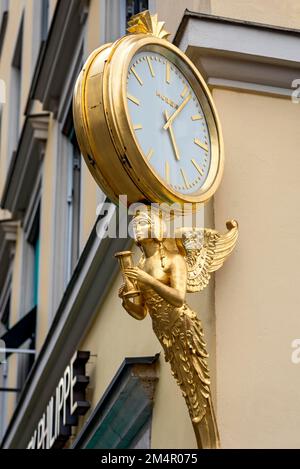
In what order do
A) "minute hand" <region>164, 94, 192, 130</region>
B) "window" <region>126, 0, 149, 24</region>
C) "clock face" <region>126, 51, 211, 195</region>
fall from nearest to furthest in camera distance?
1. "clock face" <region>126, 51, 211, 195</region>
2. "minute hand" <region>164, 94, 192, 130</region>
3. "window" <region>126, 0, 149, 24</region>

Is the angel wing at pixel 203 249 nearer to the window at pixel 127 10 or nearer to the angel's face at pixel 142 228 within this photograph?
the angel's face at pixel 142 228

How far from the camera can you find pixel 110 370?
29.5ft

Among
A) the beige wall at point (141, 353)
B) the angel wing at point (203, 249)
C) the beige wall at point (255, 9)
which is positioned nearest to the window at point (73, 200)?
the beige wall at point (141, 353)

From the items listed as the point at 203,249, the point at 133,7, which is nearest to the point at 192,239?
the point at 203,249

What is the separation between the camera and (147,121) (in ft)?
20.0

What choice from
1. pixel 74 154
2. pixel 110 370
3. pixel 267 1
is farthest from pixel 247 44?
pixel 74 154

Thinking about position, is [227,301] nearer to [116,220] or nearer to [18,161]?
[116,220]

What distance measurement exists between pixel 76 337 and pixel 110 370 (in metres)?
1.25

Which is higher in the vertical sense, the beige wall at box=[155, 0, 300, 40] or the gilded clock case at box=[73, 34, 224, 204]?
the beige wall at box=[155, 0, 300, 40]

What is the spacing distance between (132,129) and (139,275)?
668 millimetres

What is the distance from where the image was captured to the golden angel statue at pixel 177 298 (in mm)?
5898

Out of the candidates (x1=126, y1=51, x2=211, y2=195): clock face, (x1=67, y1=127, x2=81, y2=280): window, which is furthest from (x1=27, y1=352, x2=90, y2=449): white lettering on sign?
(x1=126, y1=51, x2=211, y2=195): clock face

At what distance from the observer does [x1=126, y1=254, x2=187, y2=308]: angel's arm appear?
19.1 feet

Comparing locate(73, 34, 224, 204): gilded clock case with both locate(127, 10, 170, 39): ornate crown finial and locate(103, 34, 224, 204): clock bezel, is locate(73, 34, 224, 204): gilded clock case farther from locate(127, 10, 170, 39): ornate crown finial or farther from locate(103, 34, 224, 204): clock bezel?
locate(127, 10, 170, 39): ornate crown finial
